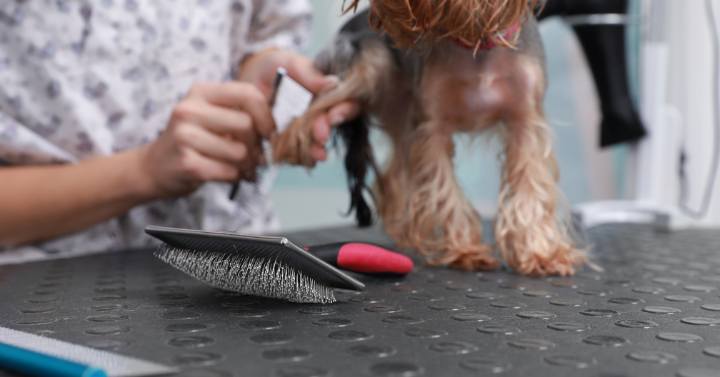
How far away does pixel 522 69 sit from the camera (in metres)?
0.81

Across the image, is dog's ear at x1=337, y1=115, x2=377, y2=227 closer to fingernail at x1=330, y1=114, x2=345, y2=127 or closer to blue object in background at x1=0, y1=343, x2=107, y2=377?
fingernail at x1=330, y1=114, x2=345, y2=127

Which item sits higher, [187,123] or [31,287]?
[187,123]

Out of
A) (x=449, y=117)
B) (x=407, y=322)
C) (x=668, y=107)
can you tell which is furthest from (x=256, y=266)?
(x=668, y=107)

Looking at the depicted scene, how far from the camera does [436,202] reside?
36.4 inches

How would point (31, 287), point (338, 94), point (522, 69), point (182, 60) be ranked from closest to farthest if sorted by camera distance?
point (31, 287) < point (522, 69) < point (338, 94) < point (182, 60)

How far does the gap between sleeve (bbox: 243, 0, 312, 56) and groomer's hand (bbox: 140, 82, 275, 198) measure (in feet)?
0.91

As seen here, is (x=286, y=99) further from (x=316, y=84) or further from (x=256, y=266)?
(x=256, y=266)

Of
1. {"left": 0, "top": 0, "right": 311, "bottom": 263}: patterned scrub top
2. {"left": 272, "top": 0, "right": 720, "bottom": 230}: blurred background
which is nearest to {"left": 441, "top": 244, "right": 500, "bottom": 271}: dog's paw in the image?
{"left": 272, "top": 0, "right": 720, "bottom": 230}: blurred background

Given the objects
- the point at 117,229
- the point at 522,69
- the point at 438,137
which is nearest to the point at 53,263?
the point at 117,229

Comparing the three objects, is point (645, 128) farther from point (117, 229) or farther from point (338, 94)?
point (117, 229)

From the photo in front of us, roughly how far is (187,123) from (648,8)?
35.4 inches

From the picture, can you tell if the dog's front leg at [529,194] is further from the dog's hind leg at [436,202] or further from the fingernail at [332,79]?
the fingernail at [332,79]

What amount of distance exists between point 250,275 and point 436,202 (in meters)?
0.42

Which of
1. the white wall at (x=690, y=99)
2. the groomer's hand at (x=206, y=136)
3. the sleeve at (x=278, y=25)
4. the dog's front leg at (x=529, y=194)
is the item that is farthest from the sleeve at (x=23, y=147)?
the white wall at (x=690, y=99)
